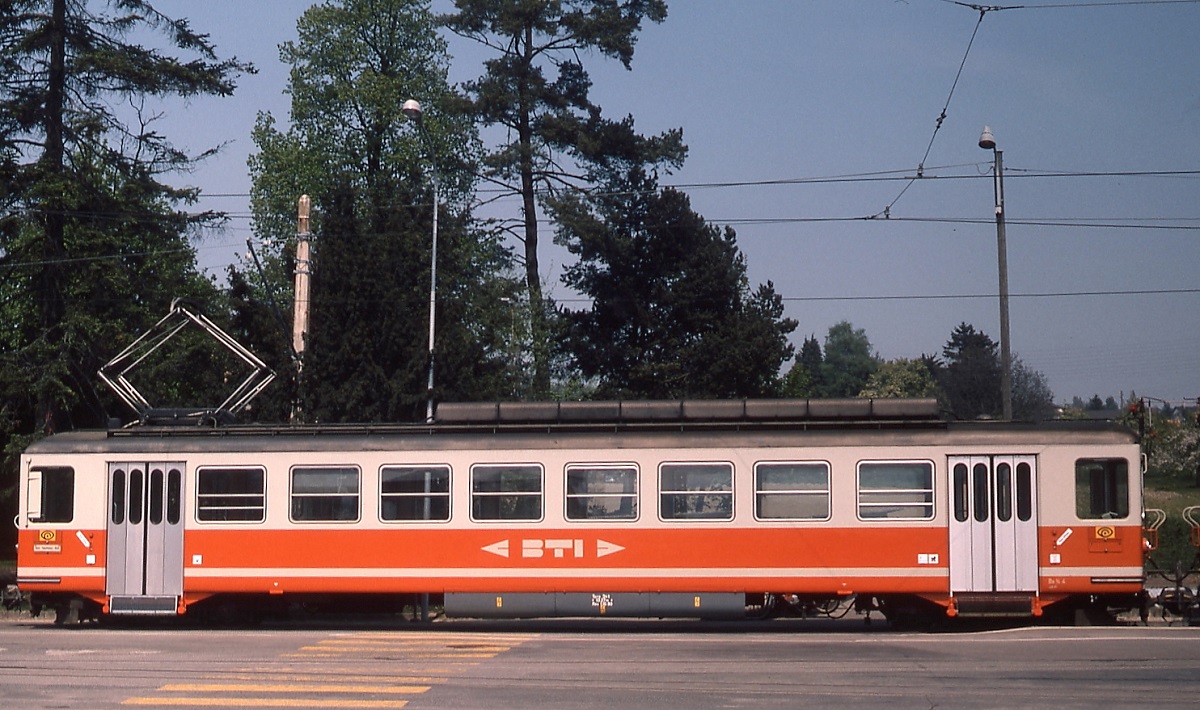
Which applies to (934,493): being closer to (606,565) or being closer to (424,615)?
(606,565)

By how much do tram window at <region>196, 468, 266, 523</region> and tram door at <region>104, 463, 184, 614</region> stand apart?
13.4 inches

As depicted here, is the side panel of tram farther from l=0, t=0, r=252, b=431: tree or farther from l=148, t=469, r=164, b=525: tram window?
l=0, t=0, r=252, b=431: tree

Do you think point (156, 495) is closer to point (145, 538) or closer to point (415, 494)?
point (145, 538)

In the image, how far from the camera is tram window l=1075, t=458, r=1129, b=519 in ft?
61.5

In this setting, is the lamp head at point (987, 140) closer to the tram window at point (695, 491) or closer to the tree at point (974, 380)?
the tram window at point (695, 491)

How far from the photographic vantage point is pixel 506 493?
19672mm

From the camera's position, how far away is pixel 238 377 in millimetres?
31109

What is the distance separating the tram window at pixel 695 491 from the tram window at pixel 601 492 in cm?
45

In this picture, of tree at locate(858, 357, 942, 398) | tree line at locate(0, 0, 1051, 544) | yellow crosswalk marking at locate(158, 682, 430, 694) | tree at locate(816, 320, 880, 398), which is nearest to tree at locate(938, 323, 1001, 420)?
tree at locate(858, 357, 942, 398)

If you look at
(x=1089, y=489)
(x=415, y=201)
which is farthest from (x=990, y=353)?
(x=1089, y=489)

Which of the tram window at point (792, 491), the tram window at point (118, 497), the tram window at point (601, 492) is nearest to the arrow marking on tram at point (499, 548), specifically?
the tram window at point (601, 492)

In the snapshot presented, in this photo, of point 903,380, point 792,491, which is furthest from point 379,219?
point 903,380

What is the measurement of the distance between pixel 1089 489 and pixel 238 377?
19.3 meters

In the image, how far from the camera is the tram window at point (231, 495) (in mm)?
20109
